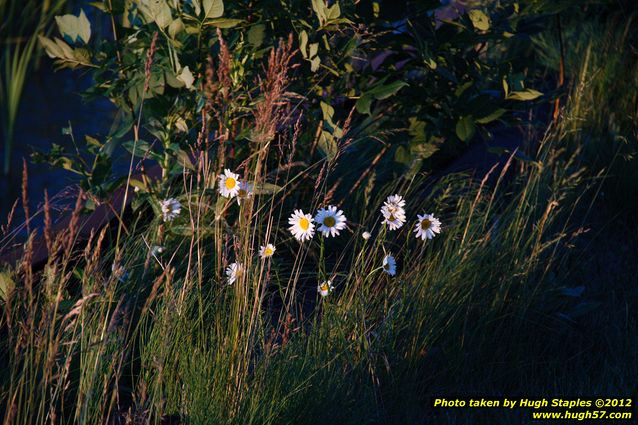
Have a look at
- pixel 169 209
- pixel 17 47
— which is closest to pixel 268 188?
pixel 169 209

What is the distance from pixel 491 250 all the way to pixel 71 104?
380cm

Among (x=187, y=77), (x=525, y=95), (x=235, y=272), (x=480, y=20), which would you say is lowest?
(x=235, y=272)

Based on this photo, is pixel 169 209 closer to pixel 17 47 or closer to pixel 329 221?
pixel 329 221

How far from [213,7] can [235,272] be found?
994 millimetres

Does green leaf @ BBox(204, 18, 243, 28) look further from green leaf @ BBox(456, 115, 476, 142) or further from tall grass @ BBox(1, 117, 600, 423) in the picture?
green leaf @ BBox(456, 115, 476, 142)

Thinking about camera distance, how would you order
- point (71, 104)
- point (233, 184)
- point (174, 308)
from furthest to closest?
1. point (71, 104)
2. point (233, 184)
3. point (174, 308)

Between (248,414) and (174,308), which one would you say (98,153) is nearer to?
(174,308)

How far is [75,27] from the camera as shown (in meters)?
3.02

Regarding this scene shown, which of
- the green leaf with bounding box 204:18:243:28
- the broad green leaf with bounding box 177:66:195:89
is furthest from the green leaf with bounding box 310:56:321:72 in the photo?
the broad green leaf with bounding box 177:66:195:89

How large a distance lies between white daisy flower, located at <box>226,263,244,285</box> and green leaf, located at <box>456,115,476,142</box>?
122 centimetres

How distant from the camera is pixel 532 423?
8.60 ft

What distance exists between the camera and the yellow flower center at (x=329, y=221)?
2646 millimetres

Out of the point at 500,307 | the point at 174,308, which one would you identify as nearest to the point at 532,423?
the point at 500,307

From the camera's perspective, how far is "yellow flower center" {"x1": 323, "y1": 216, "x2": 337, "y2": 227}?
2.65 meters
